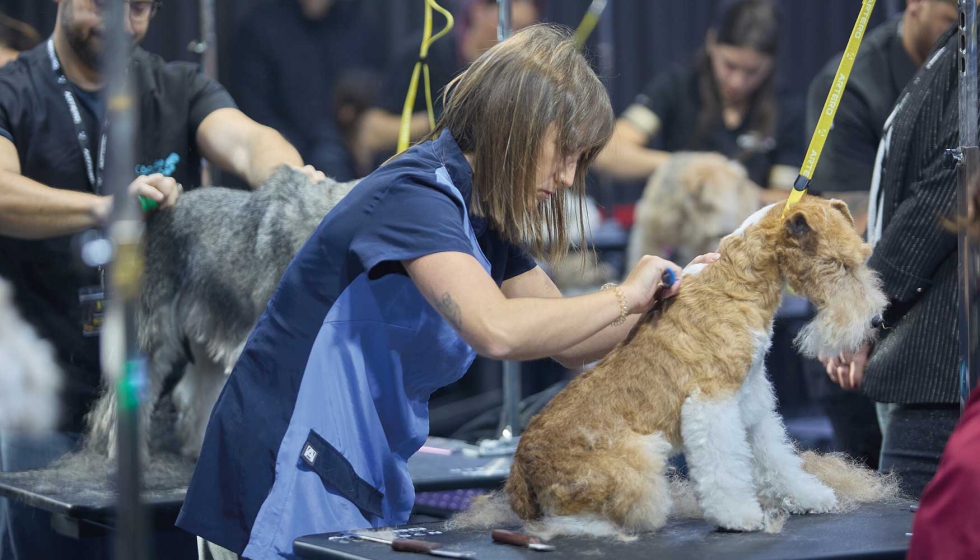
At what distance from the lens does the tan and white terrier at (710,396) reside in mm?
1466

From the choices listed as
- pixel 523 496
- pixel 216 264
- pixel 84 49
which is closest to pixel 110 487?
pixel 216 264

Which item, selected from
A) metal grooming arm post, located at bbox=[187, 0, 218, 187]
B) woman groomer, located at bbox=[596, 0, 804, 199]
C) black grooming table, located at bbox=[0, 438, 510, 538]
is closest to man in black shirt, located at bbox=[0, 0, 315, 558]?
black grooming table, located at bbox=[0, 438, 510, 538]

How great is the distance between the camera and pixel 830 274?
4.96ft

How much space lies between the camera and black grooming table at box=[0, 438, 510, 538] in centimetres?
195

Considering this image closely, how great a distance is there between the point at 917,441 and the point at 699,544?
740 mm

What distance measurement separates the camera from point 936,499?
113cm

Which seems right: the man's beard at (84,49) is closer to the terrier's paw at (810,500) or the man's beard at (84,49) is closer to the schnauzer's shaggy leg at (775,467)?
the schnauzer's shaggy leg at (775,467)

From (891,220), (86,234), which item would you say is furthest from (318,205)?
(891,220)

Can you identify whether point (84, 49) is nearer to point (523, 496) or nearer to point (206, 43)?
point (206, 43)

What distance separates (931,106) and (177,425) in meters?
1.64

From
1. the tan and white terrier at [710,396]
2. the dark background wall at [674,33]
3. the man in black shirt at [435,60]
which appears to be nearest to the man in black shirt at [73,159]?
the tan and white terrier at [710,396]

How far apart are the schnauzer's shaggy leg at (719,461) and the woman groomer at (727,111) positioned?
328 centimetres

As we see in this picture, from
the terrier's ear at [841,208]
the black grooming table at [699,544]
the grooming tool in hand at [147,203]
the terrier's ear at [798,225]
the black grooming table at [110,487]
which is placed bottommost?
the black grooming table at [110,487]

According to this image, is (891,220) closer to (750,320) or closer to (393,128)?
(750,320)
